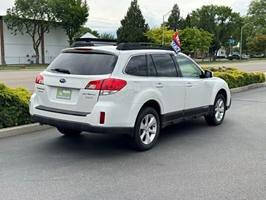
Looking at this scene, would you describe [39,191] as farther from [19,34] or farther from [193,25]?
[193,25]

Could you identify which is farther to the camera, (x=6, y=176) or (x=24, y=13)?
(x=24, y=13)

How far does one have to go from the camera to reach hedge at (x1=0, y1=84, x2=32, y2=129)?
25.6 feet

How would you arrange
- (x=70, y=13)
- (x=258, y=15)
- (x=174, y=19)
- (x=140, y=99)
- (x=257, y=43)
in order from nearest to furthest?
(x=140, y=99)
(x=70, y=13)
(x=174, y=19)
(x=257, y=43)
(x=258, y=15)

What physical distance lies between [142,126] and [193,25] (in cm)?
8262

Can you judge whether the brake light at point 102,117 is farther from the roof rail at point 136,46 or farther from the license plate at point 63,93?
the roof rail at point 136,46

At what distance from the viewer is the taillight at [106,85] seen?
6.12 metres

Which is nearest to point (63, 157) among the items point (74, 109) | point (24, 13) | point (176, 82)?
point (74, 109)

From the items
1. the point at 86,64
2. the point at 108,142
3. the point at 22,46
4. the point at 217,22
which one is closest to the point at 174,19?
the point at 217,22

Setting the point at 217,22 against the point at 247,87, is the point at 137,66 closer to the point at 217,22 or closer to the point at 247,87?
the point at 247,87

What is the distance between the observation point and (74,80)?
635 centimetres

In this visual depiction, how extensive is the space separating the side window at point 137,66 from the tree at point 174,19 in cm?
7770

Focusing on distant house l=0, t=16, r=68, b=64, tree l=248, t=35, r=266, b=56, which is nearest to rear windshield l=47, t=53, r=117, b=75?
distant house l=0, t=16, r=68, b=64

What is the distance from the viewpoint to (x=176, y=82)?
747cm

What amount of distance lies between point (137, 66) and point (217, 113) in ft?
10.2
